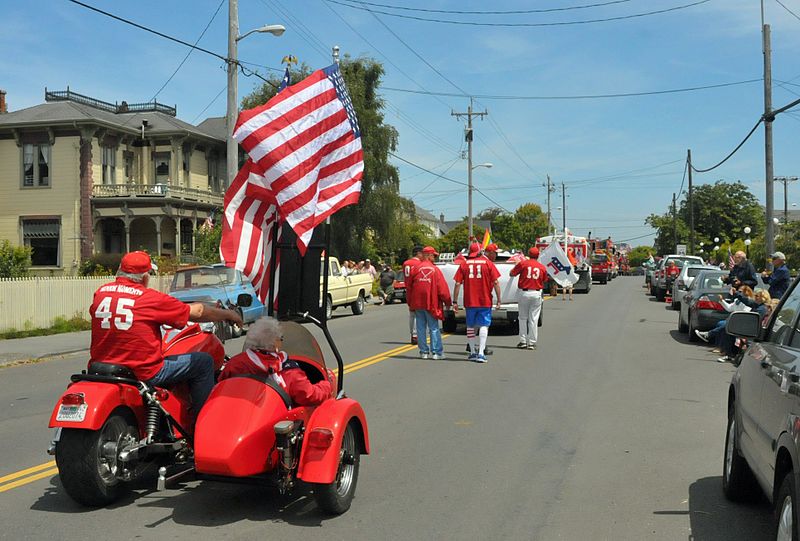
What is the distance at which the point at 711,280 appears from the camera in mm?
18750

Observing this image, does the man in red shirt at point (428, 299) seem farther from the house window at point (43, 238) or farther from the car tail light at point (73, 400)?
the house window at point (43, 238)

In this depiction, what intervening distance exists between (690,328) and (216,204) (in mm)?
30429

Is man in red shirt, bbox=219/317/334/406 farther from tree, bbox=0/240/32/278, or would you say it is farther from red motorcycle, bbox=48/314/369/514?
tree, bbox=0/240/32/278

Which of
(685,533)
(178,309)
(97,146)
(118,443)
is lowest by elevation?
(685,533)

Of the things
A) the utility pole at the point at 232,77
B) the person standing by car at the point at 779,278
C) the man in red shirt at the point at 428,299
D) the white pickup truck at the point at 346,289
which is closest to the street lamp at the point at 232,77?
the utility pole at the point at 232,77

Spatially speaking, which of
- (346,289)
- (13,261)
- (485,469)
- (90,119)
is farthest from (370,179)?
(485,469)

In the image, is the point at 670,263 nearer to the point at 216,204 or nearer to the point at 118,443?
the point at 216,204

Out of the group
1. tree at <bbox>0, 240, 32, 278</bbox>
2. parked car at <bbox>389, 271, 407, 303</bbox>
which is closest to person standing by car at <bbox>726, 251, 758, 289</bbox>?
parked car at <bbox>389, 271, 407, 303</bbox>

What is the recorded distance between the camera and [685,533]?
5.18 metres

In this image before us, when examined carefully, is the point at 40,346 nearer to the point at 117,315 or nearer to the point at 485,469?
the point at 117,315

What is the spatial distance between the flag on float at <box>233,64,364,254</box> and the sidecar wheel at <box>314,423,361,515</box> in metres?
1.46

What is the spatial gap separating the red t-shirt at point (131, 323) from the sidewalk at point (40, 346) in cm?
1056

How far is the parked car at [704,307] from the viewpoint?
54.9 feet

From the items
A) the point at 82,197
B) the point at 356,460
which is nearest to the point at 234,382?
the point at 356,460
